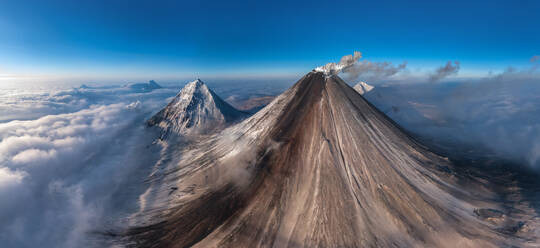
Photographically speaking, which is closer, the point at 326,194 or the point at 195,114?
the point at 326,194

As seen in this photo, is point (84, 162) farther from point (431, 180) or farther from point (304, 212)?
point (431, 180)

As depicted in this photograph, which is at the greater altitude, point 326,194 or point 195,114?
point 195,114

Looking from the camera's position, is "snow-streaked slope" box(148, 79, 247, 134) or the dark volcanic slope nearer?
the dark volcanic slope

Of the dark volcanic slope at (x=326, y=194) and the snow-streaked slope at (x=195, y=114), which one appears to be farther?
the snow-streaked slope at (x=195, y=114)

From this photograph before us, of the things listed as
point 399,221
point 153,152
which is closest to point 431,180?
point 399,221
